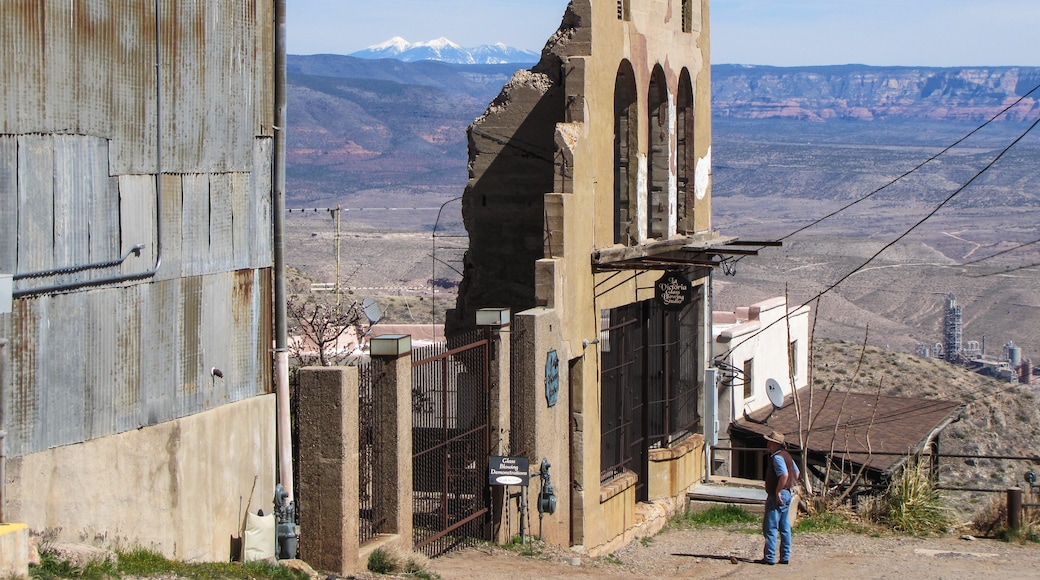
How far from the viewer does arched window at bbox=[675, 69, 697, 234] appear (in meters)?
21.6

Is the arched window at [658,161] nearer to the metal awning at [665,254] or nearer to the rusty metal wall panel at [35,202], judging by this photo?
the metal awning at [665,254]

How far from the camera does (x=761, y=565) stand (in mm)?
16312

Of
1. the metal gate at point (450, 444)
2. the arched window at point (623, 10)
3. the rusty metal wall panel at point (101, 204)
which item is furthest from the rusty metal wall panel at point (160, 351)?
the arched window at point (623, 10)

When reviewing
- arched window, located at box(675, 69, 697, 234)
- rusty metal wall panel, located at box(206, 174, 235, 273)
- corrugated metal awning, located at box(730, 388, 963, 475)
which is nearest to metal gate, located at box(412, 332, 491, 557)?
rusty metal wall panel, located at box(206, 174, 235, 273)

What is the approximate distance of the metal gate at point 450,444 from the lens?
14109 millimetres

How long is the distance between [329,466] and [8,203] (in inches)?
141

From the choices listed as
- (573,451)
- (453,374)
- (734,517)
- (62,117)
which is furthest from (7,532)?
(734,517)

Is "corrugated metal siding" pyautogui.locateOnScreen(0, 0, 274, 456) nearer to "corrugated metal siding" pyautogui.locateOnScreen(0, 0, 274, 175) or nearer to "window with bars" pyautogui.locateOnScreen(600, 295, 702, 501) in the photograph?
"corrugated metal siding" pyautogui.locateOnScreen(0, 0, 274, 175)

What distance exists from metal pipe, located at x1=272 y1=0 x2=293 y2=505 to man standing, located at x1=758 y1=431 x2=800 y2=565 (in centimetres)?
501

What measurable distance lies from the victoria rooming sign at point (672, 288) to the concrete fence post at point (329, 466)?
873 cm

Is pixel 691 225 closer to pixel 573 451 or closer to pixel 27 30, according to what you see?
pixel 573 451

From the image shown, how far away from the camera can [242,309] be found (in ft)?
41.9

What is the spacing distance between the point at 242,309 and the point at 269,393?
34.4 inches

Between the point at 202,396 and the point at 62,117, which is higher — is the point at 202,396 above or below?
below
